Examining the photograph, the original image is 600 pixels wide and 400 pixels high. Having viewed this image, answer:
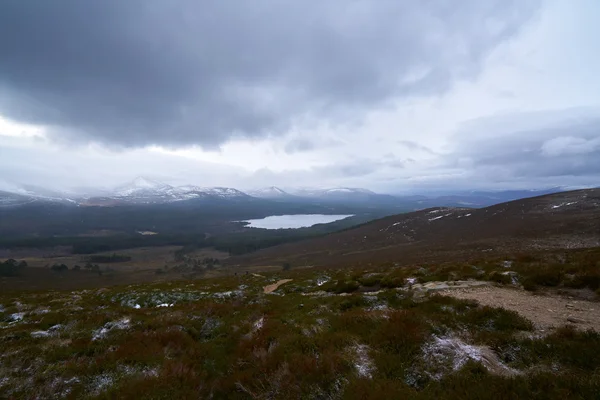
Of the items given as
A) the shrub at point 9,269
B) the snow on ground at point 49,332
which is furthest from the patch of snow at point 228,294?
the shrub at point 9,269

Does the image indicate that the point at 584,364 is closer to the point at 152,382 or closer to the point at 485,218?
the point at 152,382

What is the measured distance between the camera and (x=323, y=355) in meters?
8.27

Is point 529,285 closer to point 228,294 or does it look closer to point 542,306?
point 542,306

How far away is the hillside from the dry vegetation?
48937 millimetres

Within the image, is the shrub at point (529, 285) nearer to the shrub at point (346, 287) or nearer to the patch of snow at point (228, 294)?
the shrub at point (346, 287)

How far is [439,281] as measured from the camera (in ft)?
57.3

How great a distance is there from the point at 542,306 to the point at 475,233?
99666mm

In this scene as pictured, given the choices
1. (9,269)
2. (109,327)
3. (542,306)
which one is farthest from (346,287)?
(9,269)

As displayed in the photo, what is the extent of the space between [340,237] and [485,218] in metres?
75.4

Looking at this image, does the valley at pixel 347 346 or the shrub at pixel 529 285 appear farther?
the shrub at pixel 529 285

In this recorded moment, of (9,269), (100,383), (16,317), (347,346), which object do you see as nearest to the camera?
(100,383)

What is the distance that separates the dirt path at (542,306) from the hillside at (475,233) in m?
43.4

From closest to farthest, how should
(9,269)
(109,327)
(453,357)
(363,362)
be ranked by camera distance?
(453,357)
(363,362)
(109,327)
(9,269)

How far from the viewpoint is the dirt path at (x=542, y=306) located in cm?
960
